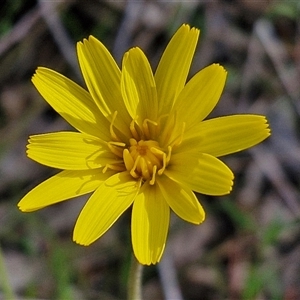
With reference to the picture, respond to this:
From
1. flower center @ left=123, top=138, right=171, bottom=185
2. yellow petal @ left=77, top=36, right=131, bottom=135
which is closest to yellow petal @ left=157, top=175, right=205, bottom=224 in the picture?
flower center @ left=123, top=138, right=171, bottom=185

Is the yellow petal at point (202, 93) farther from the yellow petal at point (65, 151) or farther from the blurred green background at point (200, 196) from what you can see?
the blurred green background at point (200, 196)

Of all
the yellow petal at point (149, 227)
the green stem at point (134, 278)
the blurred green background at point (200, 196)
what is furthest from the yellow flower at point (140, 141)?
the blurred green background at point (200, 196)

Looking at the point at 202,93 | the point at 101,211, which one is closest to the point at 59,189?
the point at 101,211

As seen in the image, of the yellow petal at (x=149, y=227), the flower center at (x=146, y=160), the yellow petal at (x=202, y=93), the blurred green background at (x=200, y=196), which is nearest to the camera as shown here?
the yellow petal at (x=149, y=227)

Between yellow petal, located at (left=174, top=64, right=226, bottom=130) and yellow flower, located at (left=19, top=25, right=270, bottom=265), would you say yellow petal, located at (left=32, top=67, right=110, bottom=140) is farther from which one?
yellow petal, located at (left=174, top=64, right=226, bottom=130)

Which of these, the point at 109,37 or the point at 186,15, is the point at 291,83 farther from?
the point at 109,37

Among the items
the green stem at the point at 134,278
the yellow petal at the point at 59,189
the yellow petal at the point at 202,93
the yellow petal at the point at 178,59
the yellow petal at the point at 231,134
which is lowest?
the green stem at the point at 134,278

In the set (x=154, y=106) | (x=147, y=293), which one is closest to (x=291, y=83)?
(x=147, y=293)
